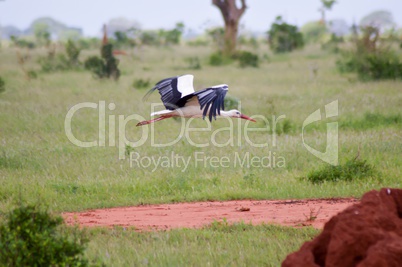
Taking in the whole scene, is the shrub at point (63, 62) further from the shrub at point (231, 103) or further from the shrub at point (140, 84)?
the shrub at point (231, 103)

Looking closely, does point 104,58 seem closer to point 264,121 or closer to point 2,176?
point 264,121

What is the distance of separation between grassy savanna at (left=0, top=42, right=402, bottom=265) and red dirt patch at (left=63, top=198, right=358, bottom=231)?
271 millimetres

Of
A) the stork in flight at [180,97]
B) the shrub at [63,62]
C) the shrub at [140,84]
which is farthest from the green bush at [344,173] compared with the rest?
the shrub at [63,62]

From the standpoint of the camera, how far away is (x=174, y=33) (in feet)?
161

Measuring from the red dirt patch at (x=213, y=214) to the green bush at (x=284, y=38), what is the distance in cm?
2734

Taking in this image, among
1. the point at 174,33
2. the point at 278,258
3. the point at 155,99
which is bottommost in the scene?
the point at 278,258

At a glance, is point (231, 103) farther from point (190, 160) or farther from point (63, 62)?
point (63, 62)

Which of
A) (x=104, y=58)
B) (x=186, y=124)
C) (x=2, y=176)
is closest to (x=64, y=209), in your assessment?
(x=2, y=176)

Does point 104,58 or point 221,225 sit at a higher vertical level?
point 104,58

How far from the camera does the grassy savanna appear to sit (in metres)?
6.25

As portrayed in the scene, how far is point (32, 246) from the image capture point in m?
4.94

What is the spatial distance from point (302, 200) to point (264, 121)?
4.95m

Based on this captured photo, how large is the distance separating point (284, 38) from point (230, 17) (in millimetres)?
4271

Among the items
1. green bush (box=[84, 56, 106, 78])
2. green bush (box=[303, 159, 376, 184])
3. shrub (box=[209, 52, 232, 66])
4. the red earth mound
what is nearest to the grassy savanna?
green bush (box=[303, 159, 376, 184])
